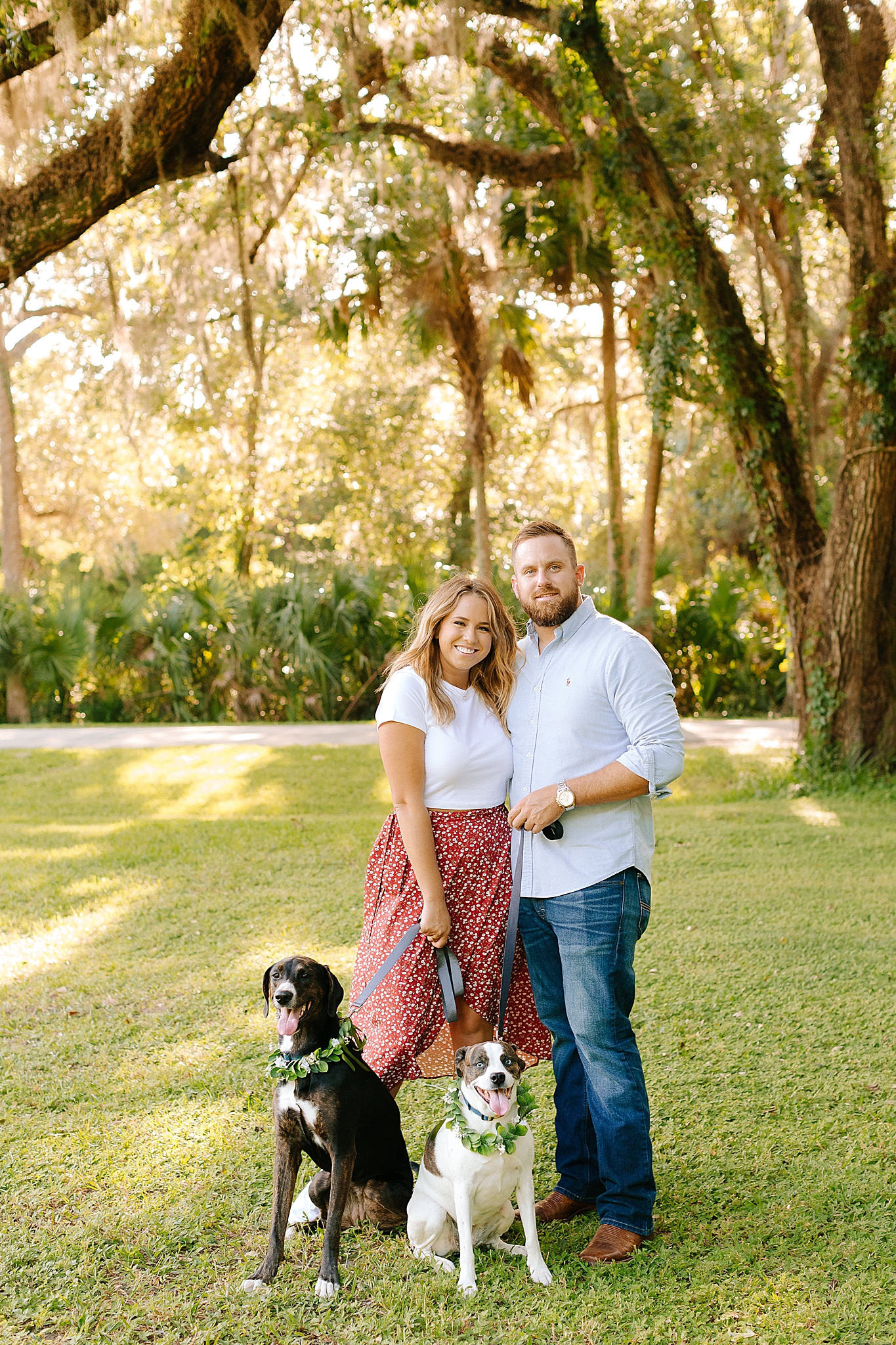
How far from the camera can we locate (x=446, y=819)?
2945 mm

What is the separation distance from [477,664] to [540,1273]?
61.5 inches

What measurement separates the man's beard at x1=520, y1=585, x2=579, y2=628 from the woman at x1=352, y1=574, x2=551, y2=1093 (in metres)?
0.15

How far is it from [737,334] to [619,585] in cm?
522

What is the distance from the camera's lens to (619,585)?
44.8 feet

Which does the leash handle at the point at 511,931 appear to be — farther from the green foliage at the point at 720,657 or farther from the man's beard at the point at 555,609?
the green foliage at the point at 720,657

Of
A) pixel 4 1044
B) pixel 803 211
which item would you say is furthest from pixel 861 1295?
pixel 803 211

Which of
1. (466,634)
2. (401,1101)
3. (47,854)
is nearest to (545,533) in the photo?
(466,634)

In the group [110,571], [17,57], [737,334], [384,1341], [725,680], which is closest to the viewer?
[384,1341]

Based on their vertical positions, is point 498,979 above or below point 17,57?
below

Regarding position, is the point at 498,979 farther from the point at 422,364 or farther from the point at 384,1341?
the point at 422,364

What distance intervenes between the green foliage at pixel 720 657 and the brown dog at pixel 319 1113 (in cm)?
1070

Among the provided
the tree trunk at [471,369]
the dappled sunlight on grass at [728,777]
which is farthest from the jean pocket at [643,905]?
the tree trunk at [471,369]

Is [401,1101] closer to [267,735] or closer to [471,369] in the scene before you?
[267,735]

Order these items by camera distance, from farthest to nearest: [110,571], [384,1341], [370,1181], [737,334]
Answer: [110,571] < [737,334] < [370,1181] < [384,1341]
